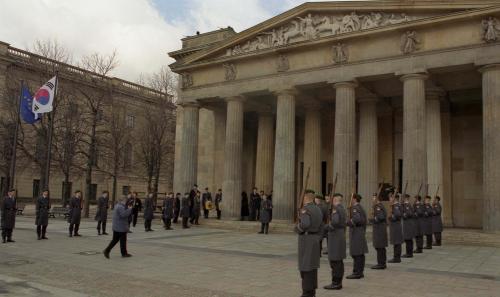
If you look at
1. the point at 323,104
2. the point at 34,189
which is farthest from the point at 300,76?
the point at 34,189

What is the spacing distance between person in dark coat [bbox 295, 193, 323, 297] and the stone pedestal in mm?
15775

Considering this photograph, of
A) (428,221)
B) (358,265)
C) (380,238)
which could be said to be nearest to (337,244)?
(358,265)

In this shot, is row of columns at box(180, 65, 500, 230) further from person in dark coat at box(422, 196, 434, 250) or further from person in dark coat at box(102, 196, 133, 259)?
person in dark coat at box(102, 196, 133, 259)

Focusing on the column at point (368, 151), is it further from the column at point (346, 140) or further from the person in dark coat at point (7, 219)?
the person in dark coat at point (7, 219)

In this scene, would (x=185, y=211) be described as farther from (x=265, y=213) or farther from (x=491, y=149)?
(x=491, y=149)

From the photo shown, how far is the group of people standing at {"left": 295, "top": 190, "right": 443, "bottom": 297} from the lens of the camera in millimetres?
8109

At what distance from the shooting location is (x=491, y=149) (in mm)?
18828

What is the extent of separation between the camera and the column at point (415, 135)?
67.3 feet

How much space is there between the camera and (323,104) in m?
28.4

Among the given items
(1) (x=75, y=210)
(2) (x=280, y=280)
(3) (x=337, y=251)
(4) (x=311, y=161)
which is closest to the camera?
(3) (x=337, y=251)

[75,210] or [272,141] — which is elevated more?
[272,141]

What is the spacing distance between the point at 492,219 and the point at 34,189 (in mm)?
41304

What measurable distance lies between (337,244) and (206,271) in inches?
132

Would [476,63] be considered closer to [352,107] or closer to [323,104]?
[352,107]
